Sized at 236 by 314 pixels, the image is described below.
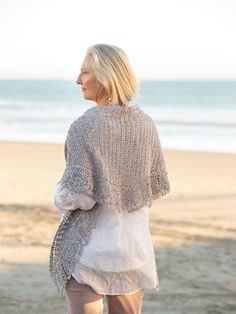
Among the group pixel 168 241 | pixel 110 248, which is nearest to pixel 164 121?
pixel 168 241

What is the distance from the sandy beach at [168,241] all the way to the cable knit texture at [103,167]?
239cm

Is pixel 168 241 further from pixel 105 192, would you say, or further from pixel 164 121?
pixel 164 121

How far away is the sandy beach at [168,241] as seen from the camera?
496cm

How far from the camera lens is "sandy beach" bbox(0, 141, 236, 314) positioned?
496 cm

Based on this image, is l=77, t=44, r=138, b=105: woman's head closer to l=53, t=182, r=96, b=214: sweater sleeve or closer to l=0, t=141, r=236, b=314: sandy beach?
l=53, t=182, r=96, b=214: sweater sleeve

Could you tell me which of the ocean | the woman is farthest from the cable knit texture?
the ocean

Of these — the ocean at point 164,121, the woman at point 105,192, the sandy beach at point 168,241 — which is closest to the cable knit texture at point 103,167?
the woman at point 105,192

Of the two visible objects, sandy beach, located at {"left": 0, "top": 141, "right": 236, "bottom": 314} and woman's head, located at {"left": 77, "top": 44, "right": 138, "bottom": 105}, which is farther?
sandy beach, located at {"left": 0, "top": 141, "right": 236, "bottom": 314}

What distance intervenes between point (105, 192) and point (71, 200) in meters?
0.11

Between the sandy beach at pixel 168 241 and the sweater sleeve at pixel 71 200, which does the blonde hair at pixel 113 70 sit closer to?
the sweater sleeve at pixel 71 200

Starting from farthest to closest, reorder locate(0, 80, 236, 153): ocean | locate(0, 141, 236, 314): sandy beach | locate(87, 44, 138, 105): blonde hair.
Answer: 1. locate(0, 80, 236, 153): ocean
2. locate(0, 141, 236, 314): sandy beach
3. locate(87, 44, 138, 105): blonde hair

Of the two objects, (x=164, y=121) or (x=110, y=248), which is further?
(x=164, y=121)

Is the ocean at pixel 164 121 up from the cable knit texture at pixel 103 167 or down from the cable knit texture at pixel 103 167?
down

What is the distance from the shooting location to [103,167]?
91.8 inches
